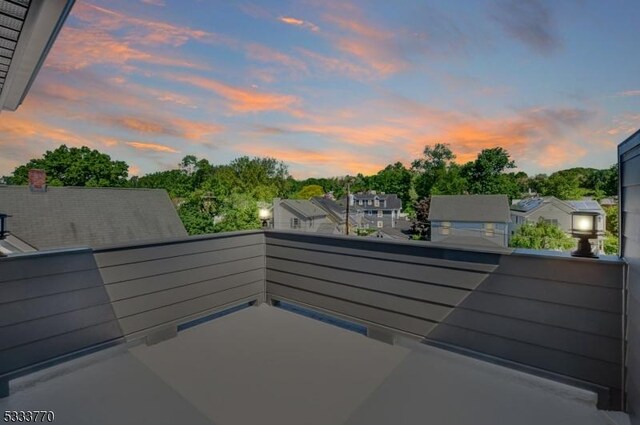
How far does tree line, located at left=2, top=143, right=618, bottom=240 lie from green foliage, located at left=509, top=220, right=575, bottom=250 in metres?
1.47

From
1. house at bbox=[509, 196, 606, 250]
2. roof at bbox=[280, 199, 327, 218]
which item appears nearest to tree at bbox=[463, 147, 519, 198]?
house at bbox=[509, 196, 606, 250]

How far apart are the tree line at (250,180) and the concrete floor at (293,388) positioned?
310 inches

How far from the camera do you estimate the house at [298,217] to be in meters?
20.5

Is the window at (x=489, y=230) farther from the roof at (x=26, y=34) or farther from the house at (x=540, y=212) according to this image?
the roof at (x=26, y=34)

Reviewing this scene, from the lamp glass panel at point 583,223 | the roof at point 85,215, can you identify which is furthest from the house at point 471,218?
the lamp glass panel at point 583,223

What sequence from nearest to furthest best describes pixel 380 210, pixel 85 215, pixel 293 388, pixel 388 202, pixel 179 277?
1. pixel 293 388
2. pixel 179 277
3. pixel 85 215
4. pixel 380 210
5. pixel 388 202

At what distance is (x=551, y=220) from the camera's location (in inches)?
495

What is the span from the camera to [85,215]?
402 inches

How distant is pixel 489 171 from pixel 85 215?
24679mm

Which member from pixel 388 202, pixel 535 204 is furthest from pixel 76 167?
pixel 535 204

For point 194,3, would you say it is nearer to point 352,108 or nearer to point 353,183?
point 352,108

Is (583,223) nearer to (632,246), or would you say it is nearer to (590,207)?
(632,246)

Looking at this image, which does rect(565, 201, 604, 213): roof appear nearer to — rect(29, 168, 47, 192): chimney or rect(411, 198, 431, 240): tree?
rect(29, 168, 47, 192): chimney

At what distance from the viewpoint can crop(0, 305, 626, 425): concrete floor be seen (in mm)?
1566
